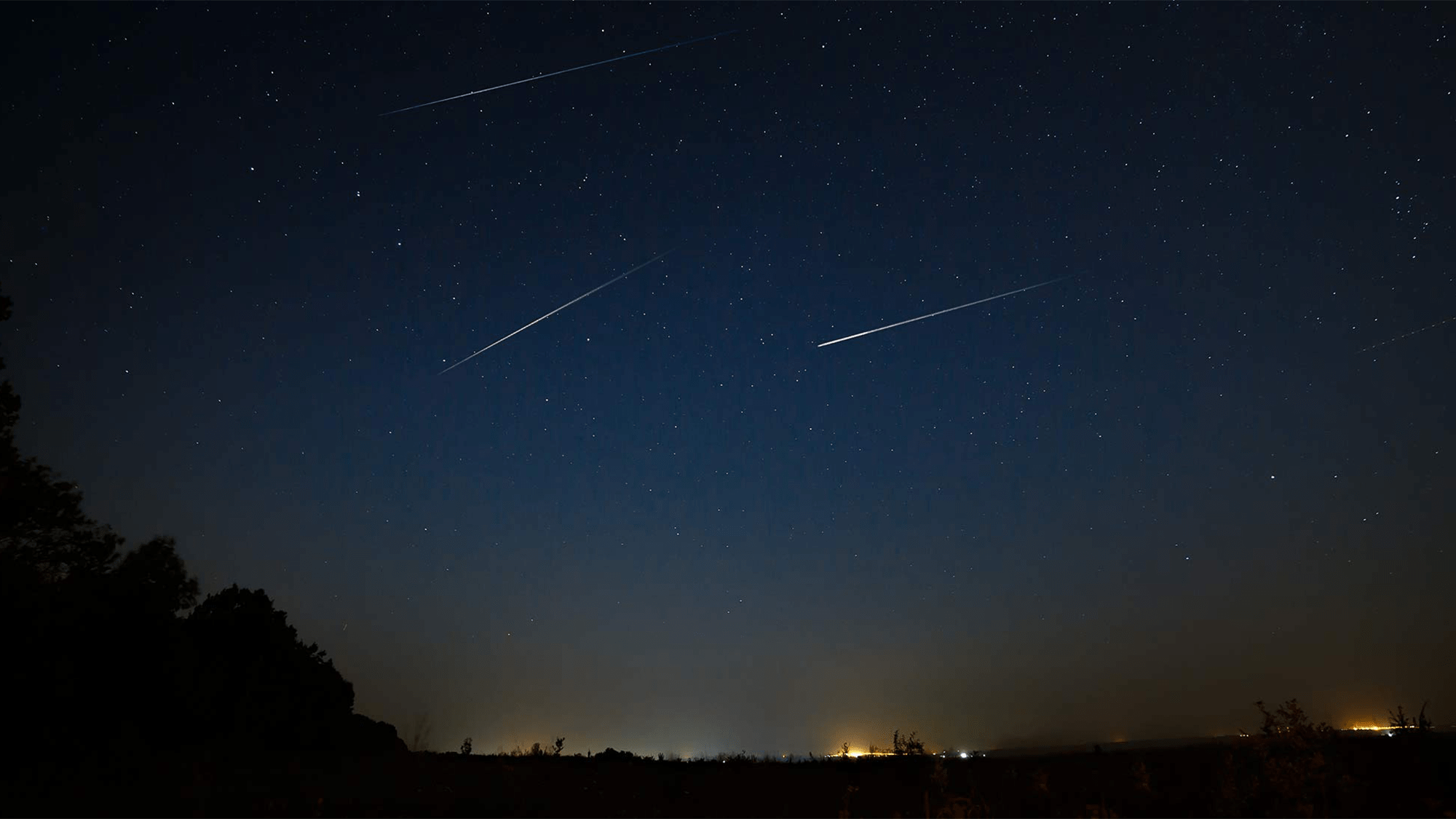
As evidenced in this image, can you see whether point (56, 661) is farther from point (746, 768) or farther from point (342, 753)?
point (746, 768)

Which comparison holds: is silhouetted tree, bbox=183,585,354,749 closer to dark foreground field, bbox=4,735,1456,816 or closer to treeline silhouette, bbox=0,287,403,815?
treeline silhouette, bbox=0,287,403,815

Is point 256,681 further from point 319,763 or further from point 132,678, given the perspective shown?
point 319,763

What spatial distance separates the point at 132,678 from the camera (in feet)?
64.2

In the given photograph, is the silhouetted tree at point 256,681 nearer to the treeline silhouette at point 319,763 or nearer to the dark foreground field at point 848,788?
the treeline silhouette at point 319,763

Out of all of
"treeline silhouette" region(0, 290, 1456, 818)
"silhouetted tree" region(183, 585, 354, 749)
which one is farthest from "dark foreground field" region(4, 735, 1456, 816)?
"silhouetted tree" region(183, 585, 354, 749)

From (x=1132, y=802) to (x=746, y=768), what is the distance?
8.50 m

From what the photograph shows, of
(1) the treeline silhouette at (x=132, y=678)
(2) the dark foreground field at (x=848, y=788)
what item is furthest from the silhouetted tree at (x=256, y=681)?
(2) the dark foreground field at (x=848, y=788)

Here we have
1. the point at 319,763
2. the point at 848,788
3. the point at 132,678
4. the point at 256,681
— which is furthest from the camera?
the point at 256,681

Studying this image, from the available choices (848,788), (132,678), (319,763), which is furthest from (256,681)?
(848,788)

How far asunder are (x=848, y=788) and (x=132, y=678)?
16376 millimetres

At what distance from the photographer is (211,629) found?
2386 cm

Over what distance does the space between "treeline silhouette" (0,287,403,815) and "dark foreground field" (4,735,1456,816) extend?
161mm

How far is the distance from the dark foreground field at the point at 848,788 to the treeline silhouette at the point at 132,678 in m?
0.16

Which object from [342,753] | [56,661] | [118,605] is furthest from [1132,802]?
[118,605]
